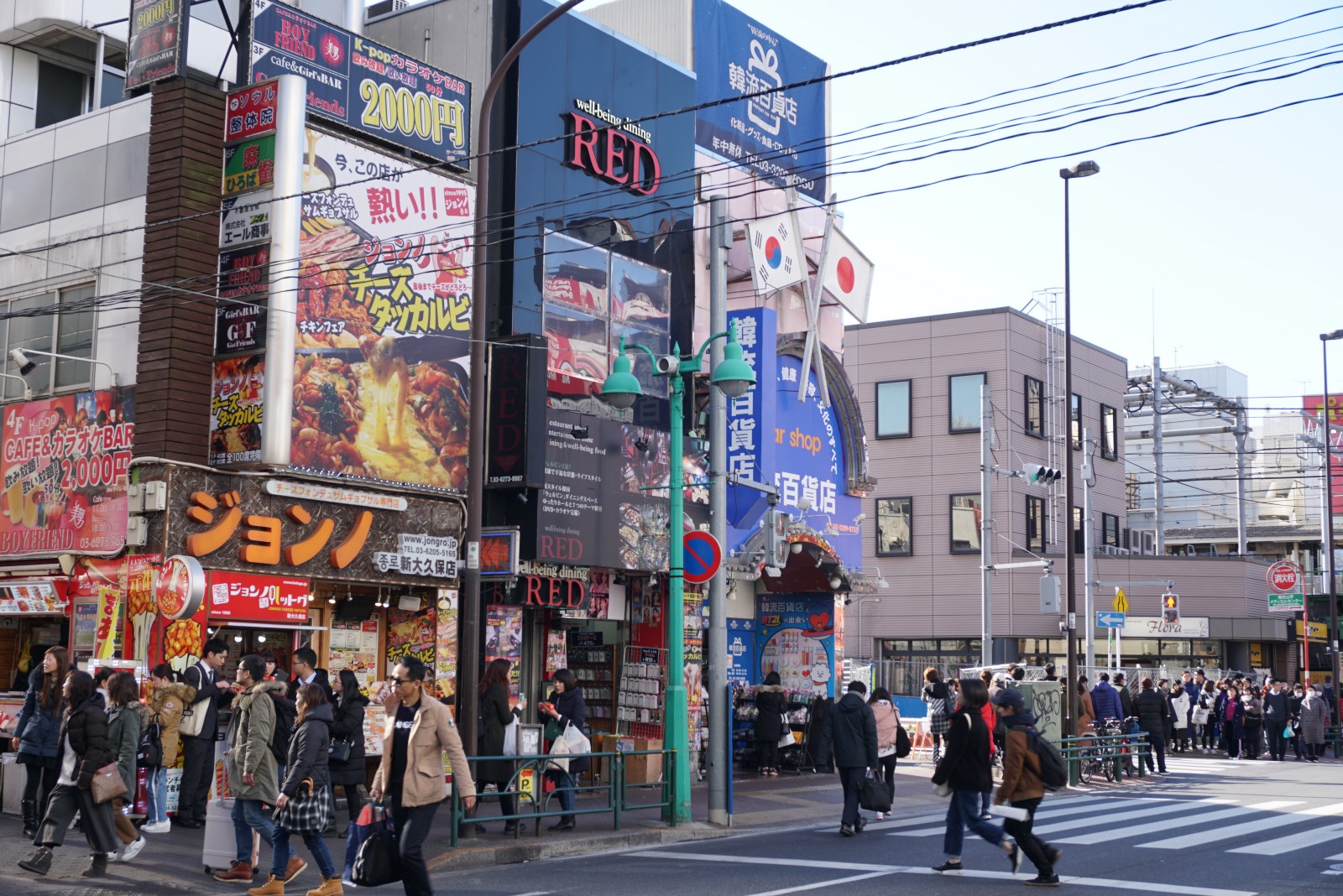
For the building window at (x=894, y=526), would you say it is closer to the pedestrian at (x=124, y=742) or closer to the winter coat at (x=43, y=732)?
the winter coat at (x=43, y=732)

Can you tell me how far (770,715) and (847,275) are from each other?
9.48 metres

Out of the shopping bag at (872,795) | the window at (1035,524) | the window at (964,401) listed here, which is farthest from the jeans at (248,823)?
the window at (1035,524)

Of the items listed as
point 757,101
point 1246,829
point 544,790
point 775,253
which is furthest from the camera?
point 757,101

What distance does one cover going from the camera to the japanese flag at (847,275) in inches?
1128

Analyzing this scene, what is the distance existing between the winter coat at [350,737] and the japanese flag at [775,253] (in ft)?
44.2

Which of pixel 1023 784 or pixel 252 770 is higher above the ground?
pixel 252 770

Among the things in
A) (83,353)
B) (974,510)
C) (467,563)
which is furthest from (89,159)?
(974,510)

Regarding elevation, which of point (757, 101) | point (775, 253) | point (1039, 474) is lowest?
point (1039, 474)

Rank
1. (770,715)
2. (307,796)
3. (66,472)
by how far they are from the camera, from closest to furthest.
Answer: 1. (307,796)
2. (66,472)
3. (770,715)

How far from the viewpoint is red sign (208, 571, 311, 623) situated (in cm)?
1705

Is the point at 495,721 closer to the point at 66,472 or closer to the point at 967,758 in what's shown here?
the point at 967,758

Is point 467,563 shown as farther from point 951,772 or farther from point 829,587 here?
point 829,587

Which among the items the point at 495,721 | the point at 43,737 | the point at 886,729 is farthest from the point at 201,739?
the point at 886,729

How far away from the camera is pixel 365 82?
19.4 meters
